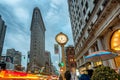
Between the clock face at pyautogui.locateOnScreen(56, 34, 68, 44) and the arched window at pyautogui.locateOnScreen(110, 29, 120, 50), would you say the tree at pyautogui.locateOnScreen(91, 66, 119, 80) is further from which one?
the arched window at pyautogui.locateOnScreen(110, 29, 120, 50)

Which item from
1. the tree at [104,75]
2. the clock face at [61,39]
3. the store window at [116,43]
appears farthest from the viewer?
the store window at [116,43]

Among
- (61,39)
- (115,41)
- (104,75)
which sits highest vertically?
(115,41)

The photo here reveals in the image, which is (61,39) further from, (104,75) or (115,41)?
(115,41)

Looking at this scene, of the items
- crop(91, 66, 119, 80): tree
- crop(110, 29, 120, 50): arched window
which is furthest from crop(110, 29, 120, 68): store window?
crop(91, 66, 119, 80): tree

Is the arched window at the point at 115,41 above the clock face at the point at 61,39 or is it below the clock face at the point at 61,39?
above

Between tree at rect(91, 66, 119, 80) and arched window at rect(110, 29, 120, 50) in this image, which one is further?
arched window at rect(110, 29, 120, 50)

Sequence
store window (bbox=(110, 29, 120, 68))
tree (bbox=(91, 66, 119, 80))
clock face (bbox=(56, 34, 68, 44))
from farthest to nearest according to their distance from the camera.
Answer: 1. store window (bbox=(110, 29, 120, 68))
2. clock face (bbox=(56, 34, 68, 44))
3. tree (bbox=(91, 66, 119, 80))

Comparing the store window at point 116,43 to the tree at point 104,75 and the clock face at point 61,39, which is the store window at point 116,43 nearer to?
the clock face at point 61,39

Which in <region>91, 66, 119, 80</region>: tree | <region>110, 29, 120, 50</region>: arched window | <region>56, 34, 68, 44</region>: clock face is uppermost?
<region>110, 29, 120, 50</region>: arched window

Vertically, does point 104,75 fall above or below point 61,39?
below

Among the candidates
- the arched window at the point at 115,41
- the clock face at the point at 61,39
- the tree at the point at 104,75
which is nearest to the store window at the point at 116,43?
the arched window at the point at 115,41

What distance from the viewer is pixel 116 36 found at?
14.9m

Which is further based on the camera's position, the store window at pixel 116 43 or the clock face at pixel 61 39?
the store window at pixel 116 43

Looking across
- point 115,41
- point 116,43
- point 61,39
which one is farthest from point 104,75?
point 115,41
